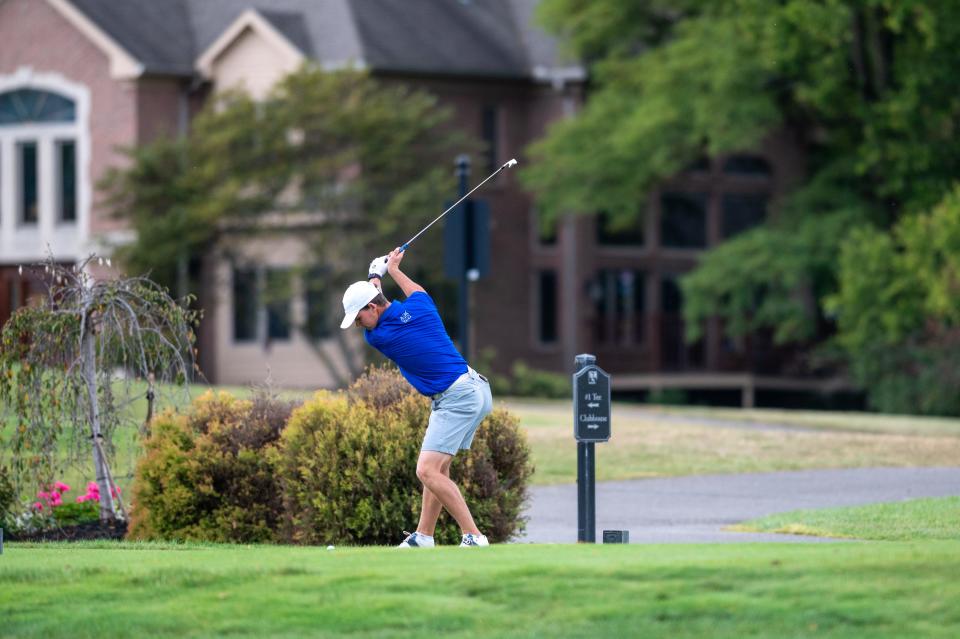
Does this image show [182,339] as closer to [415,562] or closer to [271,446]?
[271,446]

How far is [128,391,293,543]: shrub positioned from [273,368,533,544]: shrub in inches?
18.0

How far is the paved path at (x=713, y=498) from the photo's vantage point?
1465cm

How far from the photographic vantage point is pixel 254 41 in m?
40.2

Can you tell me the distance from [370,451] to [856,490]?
20.5ft

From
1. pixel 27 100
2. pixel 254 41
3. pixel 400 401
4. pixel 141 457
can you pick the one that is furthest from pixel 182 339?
pixel 27 100

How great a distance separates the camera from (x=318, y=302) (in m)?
38.2

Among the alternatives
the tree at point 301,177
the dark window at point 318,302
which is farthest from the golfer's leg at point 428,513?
the dark window at point 318,302

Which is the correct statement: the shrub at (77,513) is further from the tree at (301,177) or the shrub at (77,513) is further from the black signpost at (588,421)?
the tree at (301,177)

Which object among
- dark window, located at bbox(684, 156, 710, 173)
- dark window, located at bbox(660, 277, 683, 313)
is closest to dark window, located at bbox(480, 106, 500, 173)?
dark window, located at bbox(684, 156, 710, 173)

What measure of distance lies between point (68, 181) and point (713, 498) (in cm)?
2790

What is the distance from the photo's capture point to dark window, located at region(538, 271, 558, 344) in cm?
4172

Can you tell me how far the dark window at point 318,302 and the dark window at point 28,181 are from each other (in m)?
7.92

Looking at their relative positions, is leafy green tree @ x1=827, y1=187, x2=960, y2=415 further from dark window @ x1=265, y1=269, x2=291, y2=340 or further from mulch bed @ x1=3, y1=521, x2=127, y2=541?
mulch bed @ x1=3, y1=521, x2=127, y2=541

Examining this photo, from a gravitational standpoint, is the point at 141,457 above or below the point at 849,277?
below
